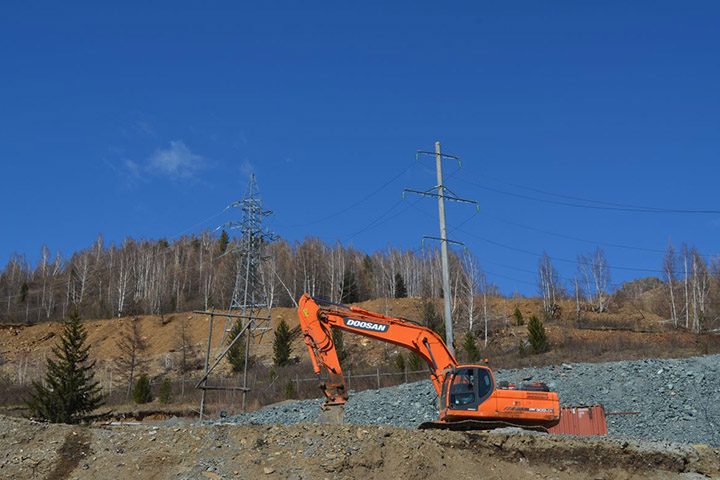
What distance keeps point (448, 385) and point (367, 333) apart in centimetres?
292

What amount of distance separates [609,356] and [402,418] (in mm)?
13196

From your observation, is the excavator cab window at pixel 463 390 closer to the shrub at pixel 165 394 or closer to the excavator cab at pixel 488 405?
the excavator cab at pixel 488 405

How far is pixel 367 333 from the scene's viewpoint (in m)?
18.5

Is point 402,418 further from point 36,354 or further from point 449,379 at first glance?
point 36,354

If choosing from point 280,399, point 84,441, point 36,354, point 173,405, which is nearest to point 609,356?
point 280,399

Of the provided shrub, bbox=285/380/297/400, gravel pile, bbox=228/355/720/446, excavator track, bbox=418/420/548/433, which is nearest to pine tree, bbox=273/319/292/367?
shrub, bbox=285/380/297/400

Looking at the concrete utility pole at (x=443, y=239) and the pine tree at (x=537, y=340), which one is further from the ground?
the concrete utility pole at (x=443, y=239)

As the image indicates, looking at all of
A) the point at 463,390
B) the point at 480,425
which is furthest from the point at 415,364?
the point at 480,425

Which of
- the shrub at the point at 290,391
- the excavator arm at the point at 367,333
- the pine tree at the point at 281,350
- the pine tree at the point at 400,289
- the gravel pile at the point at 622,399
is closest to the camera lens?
the excavator arm at the point at 367,333

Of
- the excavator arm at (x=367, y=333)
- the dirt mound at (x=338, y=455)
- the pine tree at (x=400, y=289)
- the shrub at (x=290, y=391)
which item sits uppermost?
the pine tree at (x=400, y=289)

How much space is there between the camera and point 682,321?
5853 centimetres

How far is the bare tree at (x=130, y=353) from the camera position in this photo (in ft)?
161

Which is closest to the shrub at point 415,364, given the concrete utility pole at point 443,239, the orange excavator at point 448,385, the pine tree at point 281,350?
the pine tree at point 281,350

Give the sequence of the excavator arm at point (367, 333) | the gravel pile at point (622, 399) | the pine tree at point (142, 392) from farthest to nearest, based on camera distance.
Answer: the pine tree at point (142, 392) → the gravel pile at point (622, 399) → the excavator arm at point (367, 333)
